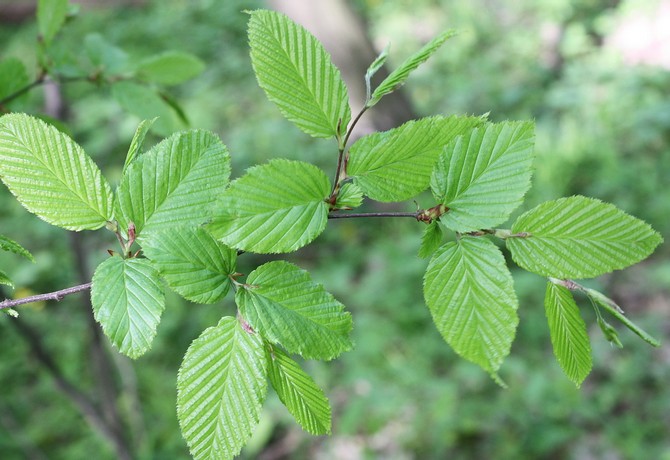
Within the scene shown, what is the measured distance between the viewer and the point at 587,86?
14.1 ft

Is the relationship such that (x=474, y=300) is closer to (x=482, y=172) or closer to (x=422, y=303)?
(x=482, y=172)

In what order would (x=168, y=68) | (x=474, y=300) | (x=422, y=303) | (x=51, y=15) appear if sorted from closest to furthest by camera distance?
(x=474, y=300)
(x=51, y=15)
(x=168, y=68)
(x=422, y=303)

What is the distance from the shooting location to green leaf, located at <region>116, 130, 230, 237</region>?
53cm

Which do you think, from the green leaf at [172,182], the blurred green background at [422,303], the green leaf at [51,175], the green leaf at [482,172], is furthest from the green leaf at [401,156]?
the blurred green background at [422,303]

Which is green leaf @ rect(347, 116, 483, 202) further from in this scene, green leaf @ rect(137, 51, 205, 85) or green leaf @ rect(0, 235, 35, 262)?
green leaf @ rect(137, 51, 205, 85)

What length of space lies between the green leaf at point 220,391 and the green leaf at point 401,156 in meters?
0.18

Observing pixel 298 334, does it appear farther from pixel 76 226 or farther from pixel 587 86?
pixel 587 86

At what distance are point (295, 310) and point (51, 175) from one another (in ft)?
0.84

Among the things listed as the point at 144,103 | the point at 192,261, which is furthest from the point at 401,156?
the point at 144,103

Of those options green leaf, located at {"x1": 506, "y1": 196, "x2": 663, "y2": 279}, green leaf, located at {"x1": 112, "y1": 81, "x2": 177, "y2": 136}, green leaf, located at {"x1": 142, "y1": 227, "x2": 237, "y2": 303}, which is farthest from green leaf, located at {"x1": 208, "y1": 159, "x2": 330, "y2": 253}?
green leaf, located at {"x1": 112, "y1": 81, "x2": 177, "y2": 136}

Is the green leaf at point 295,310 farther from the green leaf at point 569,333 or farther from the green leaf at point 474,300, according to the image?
the green leaf at point 569,333

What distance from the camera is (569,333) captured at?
0.54 metres

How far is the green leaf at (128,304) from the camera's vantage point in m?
0.49

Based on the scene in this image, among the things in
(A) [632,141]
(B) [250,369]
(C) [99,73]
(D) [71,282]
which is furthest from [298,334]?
(A) [632,141]
